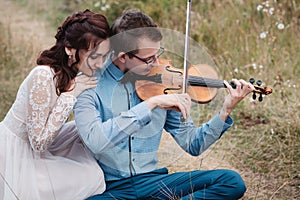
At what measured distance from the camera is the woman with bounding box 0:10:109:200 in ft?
8.84

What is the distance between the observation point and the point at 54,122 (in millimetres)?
2697

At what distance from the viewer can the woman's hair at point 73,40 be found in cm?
268

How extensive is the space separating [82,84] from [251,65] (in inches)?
91.5

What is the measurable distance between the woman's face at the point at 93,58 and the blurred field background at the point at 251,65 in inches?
41.2

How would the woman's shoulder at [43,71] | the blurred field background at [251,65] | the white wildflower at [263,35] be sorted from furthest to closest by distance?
the white wildflower at [263,35]
the blurred field background at [251,65]
the woman's shoulder at [43,71]

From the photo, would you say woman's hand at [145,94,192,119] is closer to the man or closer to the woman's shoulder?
the man

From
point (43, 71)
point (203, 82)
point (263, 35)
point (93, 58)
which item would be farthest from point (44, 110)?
point (263, 35)

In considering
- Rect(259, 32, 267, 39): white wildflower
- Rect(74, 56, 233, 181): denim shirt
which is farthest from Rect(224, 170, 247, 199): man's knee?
Rect(259, 32, 267, 39): white wildflower

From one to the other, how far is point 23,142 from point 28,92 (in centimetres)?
24

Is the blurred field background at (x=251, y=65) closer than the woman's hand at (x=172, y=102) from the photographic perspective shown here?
No

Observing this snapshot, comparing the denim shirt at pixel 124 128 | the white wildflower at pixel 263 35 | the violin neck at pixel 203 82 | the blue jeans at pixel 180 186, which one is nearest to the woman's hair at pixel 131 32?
the denim shirt at pixel 124 128

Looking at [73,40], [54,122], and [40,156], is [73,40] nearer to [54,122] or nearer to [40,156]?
[54,122]

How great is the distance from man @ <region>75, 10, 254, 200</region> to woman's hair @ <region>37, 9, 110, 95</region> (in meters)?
0.07

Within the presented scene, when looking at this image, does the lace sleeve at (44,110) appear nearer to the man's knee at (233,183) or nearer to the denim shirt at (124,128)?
the denim shirt at (124,128)
